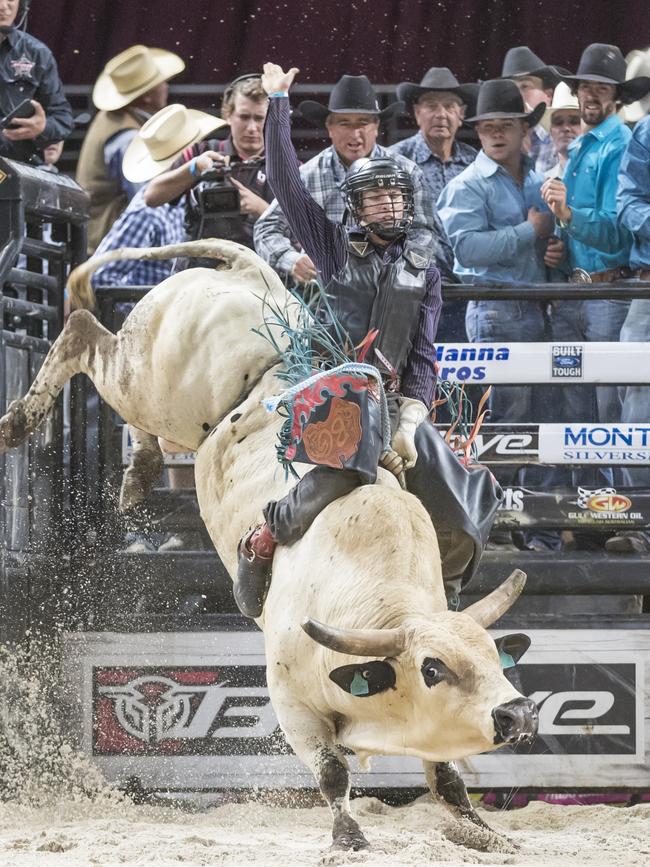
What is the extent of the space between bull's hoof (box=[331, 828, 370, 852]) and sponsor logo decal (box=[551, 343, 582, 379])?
2.45 metres

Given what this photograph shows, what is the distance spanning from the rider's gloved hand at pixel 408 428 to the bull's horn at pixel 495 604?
0.61 m

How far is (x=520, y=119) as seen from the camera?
22.7ft

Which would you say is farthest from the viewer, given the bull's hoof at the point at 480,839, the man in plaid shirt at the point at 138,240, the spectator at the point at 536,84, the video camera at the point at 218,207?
the spectator at the point at 536,84

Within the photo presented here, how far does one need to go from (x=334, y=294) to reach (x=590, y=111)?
2329 millimetres

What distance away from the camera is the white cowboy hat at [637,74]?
7445 millimetres

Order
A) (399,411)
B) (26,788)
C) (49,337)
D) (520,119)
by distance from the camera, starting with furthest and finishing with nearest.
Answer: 1. (520,119)
2. (49,337)
3. (26,788)
4. (399,411)

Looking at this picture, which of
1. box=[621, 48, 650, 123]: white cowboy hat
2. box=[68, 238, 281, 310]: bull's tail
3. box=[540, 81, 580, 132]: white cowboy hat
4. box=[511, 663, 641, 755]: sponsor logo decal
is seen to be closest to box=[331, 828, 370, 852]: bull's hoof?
box=[511, 663, 641, 755]: sponsor logo decal

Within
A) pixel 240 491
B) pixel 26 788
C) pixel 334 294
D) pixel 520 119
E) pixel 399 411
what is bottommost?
pixel 26 788

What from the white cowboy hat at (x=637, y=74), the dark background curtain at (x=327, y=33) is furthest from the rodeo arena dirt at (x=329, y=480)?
the dark background curtain at (x=327, y=33)

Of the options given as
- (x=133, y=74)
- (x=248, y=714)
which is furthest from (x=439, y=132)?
(x=248, y=714)

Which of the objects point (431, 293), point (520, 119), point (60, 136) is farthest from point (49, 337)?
point (520, 119)

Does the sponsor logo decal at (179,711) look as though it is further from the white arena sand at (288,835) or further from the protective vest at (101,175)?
the protective vest at (101,175)

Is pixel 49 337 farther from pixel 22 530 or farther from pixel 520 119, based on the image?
pixel 520 119

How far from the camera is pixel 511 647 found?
413 cm
